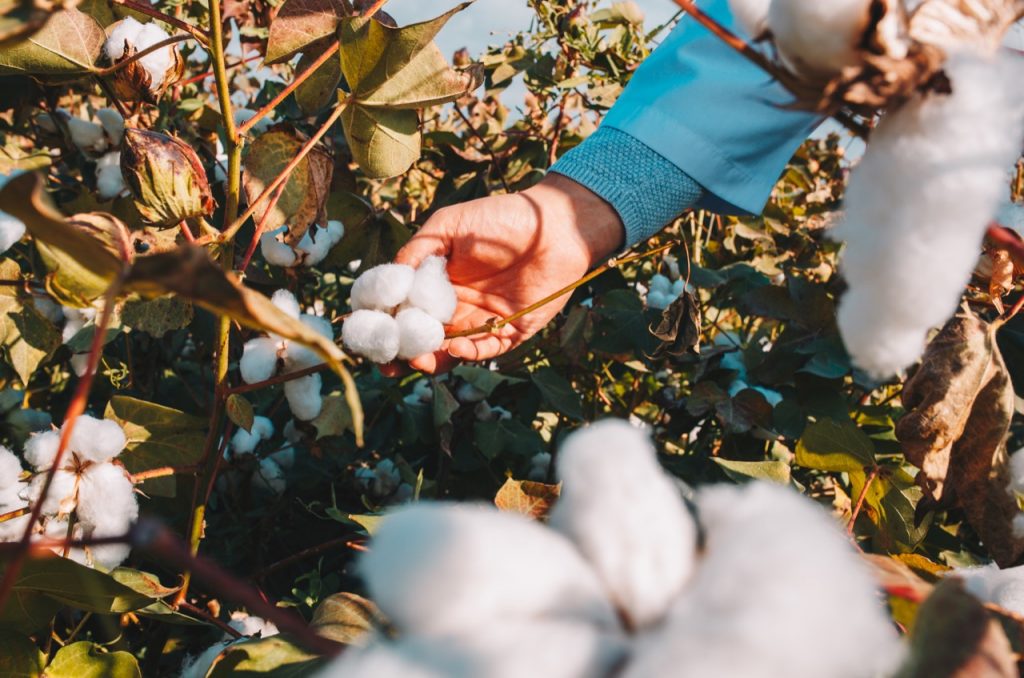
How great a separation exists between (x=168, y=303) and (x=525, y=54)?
1271mm

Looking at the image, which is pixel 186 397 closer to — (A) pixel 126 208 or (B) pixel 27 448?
(A) pixel 126 208

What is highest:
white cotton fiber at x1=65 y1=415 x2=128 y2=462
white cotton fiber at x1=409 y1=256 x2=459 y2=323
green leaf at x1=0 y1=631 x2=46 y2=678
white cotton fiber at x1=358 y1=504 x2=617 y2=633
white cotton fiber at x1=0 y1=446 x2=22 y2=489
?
white cotton fiber at x1=358 y1=504 x2=617 y2=633

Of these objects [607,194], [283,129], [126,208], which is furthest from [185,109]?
[607,194]

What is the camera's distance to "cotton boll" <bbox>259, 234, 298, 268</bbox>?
1.27m

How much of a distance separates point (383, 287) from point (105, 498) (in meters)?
0.41

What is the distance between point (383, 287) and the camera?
104cm

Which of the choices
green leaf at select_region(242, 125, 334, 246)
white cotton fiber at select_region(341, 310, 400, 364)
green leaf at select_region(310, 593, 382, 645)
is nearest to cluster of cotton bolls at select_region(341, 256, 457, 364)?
white cotton fiber at select_region(341, 310, 400, 364)

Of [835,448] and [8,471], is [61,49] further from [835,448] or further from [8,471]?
[835,448]

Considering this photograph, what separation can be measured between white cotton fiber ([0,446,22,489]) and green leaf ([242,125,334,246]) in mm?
437

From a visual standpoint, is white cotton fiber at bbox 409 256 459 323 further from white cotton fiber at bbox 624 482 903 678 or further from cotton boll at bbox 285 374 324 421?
white cotton fiber at bbox 624 482 903 678

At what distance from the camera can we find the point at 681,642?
1.01ft

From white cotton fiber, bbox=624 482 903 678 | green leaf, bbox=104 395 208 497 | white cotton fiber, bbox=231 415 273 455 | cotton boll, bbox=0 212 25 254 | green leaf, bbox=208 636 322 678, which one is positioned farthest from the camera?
white cotton fiber, bbox=231 415 273 455

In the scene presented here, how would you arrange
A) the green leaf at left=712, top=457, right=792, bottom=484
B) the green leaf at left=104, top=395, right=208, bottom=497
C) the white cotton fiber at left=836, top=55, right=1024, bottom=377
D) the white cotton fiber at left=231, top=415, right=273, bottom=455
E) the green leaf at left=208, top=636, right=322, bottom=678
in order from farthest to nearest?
the white cotton fiber at left=231, top=415, right=273, bottom=455 < the green leaf at left=104, top=395, right=208, bottom=497 < the green leaf at left=712, top=457, right=792, bottom=484 < the green leaf at left=208, top=636, right=322, bottom=678 < the white cotton fiber at left=836, top=55, right=1024, bottom=377

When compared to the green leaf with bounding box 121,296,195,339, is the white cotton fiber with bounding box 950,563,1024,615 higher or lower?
lower
